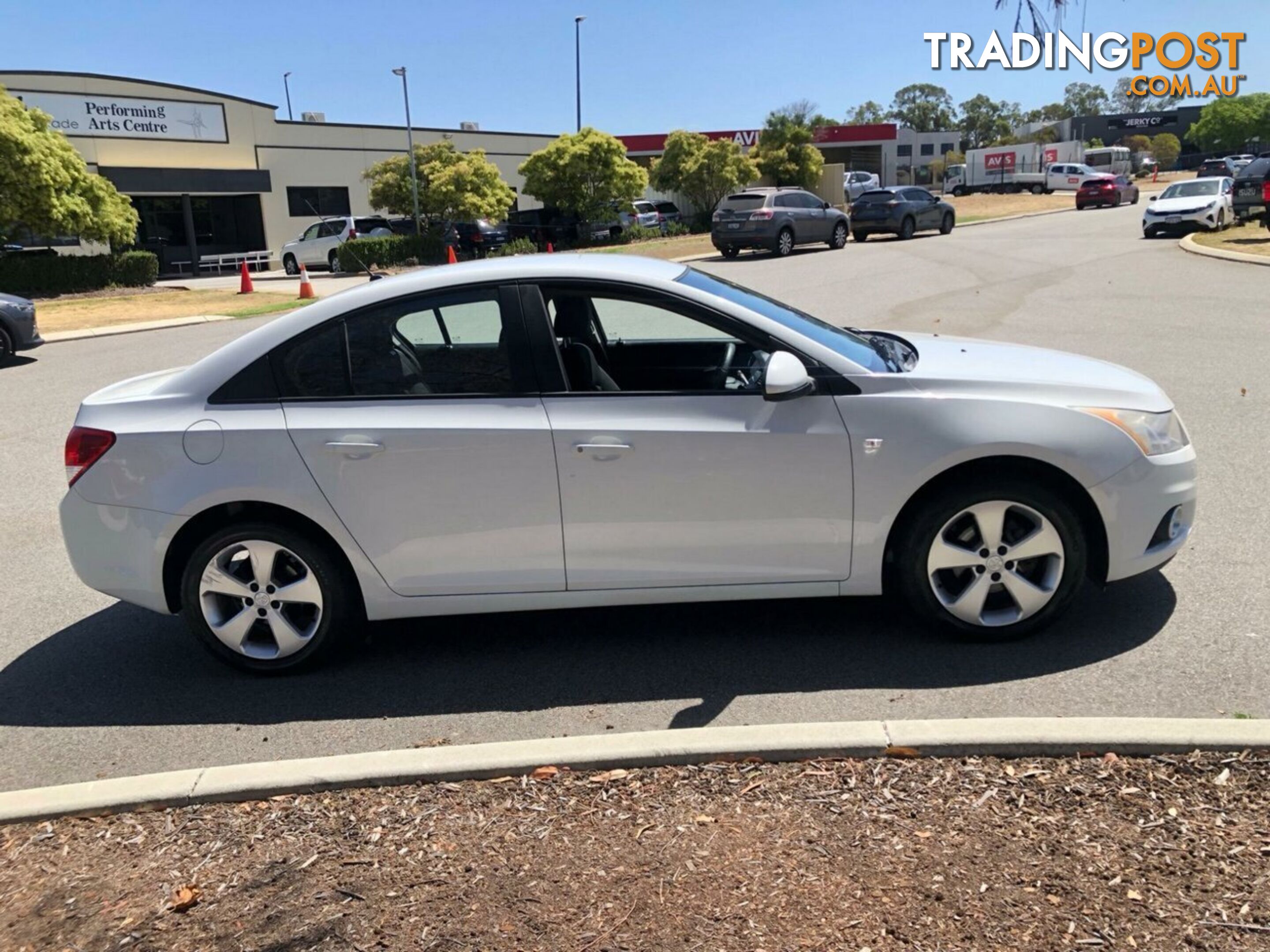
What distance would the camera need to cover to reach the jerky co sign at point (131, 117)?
3762 cm

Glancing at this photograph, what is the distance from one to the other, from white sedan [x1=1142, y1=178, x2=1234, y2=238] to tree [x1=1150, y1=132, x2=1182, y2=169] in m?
83.4

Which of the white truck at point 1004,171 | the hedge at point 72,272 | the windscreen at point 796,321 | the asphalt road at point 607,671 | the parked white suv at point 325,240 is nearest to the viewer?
the asphalt road at point 607,671

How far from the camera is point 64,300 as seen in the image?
999 inches

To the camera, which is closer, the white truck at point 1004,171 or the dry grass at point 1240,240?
the dry grass at point 1240,240

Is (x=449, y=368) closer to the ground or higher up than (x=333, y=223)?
closer to the ground

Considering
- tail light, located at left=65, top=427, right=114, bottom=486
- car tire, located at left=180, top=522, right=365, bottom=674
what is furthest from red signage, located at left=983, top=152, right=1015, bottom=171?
tail light, located at left=65, top=427, right=114, bottom=486

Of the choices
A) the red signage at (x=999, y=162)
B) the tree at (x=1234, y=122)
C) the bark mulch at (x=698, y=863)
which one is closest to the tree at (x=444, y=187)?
the bark mulch at (x=698, y=863)

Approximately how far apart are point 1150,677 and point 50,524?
6.47m

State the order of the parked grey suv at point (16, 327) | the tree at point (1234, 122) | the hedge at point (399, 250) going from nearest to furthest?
the parked grey suv at point (16, 327) → the hedge at point (399, 250) → the tree at point (1234, 122)

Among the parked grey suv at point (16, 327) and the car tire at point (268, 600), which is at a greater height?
the parked grey suv at point (16, 327)

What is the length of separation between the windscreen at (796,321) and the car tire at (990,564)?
2.14ft

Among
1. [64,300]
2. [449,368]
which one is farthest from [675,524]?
[64,300]

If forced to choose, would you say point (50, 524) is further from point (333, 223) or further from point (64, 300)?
point (333, 223)

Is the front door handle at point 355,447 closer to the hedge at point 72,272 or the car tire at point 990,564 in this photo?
the car tire at point 990,564
